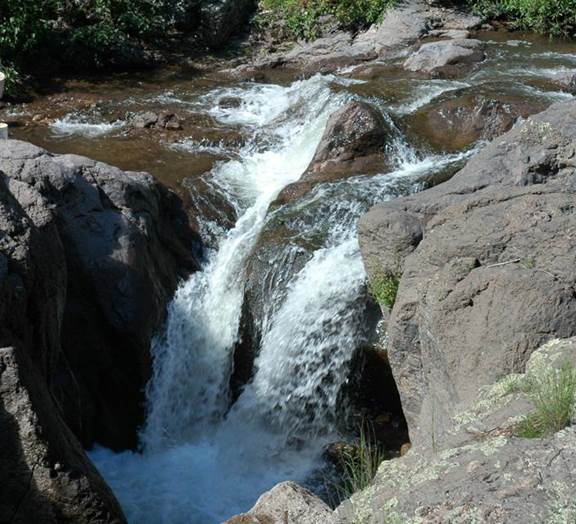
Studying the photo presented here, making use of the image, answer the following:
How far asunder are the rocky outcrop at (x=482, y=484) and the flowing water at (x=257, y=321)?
4.06 m

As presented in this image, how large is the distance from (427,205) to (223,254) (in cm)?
342

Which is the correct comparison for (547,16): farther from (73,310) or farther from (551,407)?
(551,407)

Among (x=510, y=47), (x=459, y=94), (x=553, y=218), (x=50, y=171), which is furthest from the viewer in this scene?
(x=510, y=47)

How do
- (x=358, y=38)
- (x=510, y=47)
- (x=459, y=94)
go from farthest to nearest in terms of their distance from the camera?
1. (x=358, y=38)
2. (x=510, y=47)
3. (x=459, y=94)

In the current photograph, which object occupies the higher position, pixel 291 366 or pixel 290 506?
pixel 290 506

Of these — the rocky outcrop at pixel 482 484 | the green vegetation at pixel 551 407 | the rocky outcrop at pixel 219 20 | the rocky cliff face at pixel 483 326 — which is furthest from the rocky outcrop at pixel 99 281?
the rocky outcrop at pixel 219 20

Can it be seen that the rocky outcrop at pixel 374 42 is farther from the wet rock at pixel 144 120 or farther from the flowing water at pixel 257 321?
the flowing water at pixel 257 321

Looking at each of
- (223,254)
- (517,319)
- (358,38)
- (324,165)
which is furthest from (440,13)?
(517,319)

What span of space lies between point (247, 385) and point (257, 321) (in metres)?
0.63

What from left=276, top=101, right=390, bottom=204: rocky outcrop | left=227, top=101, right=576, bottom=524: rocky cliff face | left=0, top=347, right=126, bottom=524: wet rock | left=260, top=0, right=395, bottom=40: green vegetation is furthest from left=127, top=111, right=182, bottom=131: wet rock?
left=0, top=347, right=126, bottom=524: wet rock

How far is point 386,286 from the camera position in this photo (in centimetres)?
655

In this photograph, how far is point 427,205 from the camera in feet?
21.4

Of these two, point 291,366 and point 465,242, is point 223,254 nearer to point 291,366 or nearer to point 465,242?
point 291,366

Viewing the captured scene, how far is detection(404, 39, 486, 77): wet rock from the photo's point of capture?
1359cm
